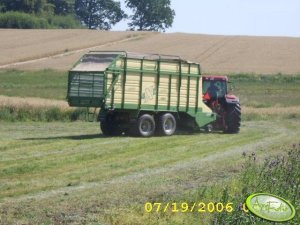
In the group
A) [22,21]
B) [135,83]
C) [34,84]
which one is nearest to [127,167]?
[135,83]

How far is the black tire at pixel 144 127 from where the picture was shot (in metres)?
21.5

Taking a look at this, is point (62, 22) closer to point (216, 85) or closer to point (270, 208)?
point (216, 85)

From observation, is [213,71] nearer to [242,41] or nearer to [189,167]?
[242,41]

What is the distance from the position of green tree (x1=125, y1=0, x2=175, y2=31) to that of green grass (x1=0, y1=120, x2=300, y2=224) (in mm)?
91916

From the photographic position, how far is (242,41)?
235 ft

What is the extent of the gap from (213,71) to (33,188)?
146 ft

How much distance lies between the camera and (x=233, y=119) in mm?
24797

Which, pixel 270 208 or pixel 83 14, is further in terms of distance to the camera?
pixel 83 14

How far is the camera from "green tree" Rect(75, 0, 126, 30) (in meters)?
125

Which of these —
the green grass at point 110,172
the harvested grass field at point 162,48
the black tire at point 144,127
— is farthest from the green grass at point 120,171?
the harvested grass field at point 162,48

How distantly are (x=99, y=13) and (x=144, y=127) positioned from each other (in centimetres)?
10752

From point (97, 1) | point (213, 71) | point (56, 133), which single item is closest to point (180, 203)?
point (56, 133)

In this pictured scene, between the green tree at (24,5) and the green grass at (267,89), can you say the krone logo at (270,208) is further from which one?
the green tree at (24,5)

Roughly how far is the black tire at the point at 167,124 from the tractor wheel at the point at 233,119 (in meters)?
2.66
